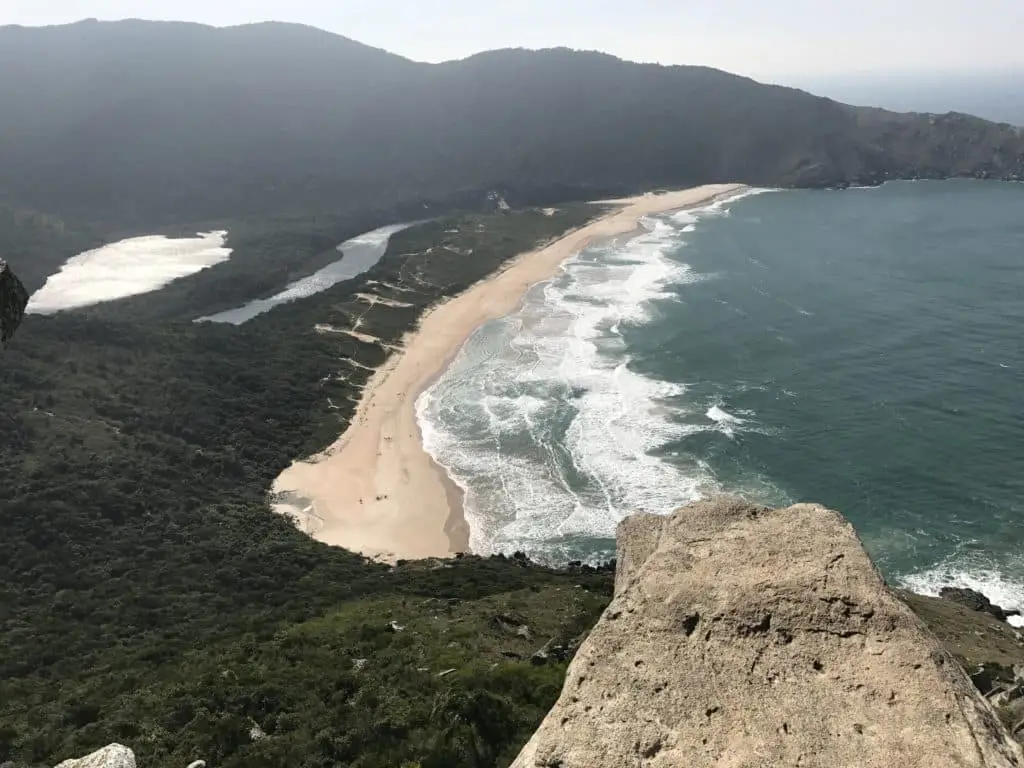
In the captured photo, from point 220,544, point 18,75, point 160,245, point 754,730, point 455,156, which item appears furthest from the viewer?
point 455,156

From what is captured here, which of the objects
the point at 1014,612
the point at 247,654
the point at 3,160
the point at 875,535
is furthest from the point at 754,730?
the point at 3,160

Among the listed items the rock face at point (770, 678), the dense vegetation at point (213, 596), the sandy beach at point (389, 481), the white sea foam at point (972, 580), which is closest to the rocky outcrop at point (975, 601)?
the white sea foam at point (972, 580)

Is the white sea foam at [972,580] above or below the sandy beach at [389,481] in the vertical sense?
above

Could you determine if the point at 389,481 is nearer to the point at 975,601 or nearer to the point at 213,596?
the point at 213,596

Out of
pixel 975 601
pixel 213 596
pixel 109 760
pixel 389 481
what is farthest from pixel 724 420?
pixel 109 760

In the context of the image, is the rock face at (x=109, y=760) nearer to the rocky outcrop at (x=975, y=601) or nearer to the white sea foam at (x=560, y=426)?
the white sea foam at (x=560, y=426)

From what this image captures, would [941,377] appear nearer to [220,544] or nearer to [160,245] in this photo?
[220,544]

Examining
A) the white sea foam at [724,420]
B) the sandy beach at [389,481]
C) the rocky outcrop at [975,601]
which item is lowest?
the sandy beach at [389,481]
